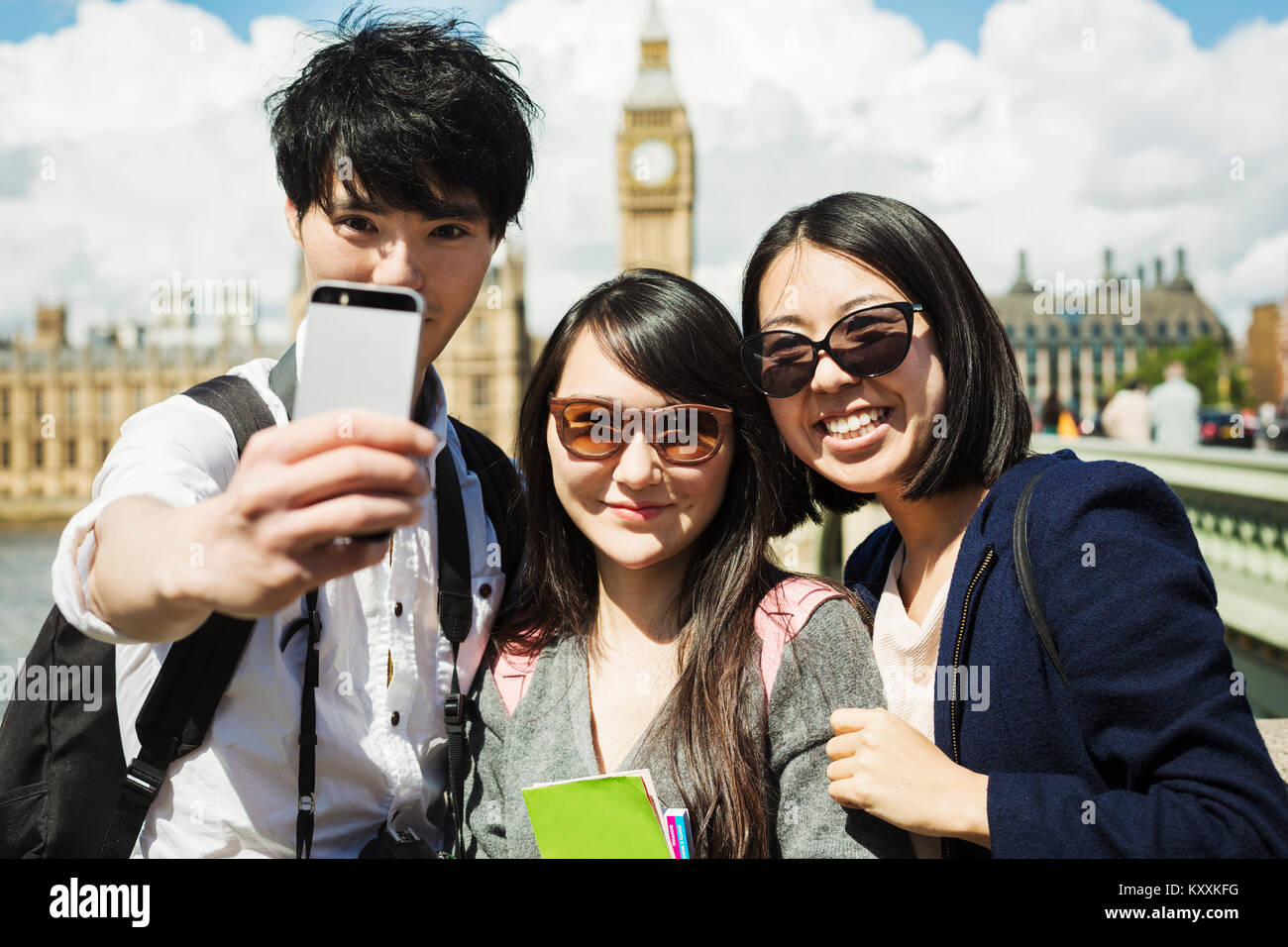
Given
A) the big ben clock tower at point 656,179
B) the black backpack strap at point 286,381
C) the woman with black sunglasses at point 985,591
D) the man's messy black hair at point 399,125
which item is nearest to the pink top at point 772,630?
the woman with black sunglasses at point 985,591

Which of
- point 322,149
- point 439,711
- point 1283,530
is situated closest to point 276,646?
point 439,711

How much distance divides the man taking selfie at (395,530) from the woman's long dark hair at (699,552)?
5.3 inches

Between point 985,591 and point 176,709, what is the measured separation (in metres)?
1.10

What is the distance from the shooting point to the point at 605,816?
134 cm

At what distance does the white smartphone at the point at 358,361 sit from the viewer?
0.84 meters

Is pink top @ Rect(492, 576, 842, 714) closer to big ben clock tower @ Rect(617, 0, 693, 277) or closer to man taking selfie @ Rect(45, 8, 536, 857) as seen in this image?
man taking selfie @ Rect(45, 8, 536, 857)

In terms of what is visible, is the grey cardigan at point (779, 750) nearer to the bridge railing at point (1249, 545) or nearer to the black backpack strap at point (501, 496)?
the black backpack strap at point (501, 496)

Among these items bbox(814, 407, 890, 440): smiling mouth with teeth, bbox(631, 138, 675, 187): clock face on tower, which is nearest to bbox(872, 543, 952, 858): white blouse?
bbox(814, 407, 890, 440): smiling mouth with teeth

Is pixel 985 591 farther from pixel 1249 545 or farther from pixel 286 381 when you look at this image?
pixel 1249 545

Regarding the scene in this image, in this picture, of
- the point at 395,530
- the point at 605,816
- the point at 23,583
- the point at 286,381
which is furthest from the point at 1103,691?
the point at 23,583

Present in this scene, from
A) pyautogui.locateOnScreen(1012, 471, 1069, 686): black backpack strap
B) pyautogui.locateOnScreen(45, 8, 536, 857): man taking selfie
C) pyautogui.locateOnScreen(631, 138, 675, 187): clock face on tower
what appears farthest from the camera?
pyautogui.locateOnScreen(631, 138, 675, 187): clock face on tower

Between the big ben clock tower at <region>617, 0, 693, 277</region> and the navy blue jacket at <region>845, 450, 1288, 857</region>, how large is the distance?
4486cm

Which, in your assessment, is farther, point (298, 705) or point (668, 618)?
point (668, 618)

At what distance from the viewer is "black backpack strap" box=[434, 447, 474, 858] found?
4.92 feet
